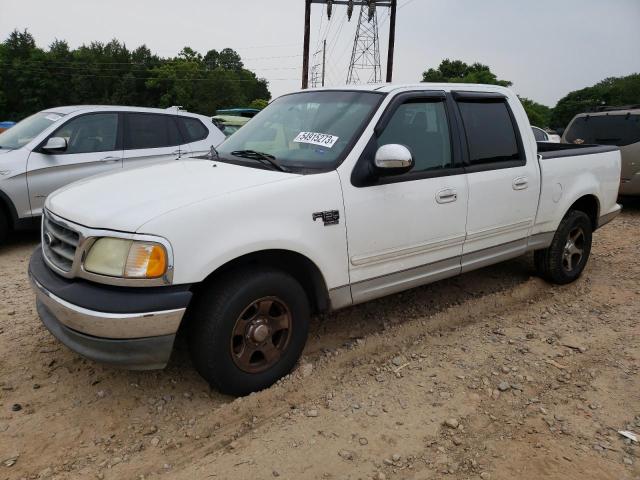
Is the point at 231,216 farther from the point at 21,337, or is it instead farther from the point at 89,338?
the point at 21,337

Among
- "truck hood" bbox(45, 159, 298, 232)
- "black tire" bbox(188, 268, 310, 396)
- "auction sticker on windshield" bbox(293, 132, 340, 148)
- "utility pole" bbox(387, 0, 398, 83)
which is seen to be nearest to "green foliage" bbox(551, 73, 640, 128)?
"utility pole" bbox(387, 0, 398, 83)

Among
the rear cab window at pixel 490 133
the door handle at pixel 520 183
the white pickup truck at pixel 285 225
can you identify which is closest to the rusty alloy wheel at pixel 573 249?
the white pickup truck at pixel 285 225

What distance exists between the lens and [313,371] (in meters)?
3.33

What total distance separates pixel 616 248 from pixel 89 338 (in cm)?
649

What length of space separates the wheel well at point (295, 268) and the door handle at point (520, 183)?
202 centimetres

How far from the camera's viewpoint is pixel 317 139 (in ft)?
11.3

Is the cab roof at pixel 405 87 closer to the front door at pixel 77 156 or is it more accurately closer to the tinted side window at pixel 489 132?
the tinted side window at pixel 489 132

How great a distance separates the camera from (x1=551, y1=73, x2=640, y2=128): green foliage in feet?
182

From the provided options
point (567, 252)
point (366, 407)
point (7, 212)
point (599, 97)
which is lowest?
point (366, 407)

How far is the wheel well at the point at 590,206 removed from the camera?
5.14m

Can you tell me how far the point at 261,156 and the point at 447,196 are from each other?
4.50 ft

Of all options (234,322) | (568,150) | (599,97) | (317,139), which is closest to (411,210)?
(317,139)

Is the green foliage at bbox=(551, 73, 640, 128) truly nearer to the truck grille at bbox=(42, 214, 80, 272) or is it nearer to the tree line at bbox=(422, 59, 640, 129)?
the tree line at bbox=(422, 59, 640, 129)

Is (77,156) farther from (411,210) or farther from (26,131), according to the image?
(411,210)
